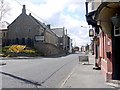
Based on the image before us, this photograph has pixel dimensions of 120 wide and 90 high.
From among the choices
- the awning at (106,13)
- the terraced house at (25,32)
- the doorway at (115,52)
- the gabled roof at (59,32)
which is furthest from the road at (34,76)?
the gabled roof at (59,32)

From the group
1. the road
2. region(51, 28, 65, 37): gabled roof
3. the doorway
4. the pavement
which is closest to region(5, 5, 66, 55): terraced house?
region(51, 28, 65, 37): gabled roof

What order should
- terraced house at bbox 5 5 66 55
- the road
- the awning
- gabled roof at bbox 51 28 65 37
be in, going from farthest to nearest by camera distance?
1. gabled roof at bbox 51 28 65 37
2. terraced house at bbox 5 5 66 55
3. the road
4. the awning

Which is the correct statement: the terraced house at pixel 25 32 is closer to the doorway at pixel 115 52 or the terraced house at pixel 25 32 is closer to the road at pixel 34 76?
the road at pixel 34 76

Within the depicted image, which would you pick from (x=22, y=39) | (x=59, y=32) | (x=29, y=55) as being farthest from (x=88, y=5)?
(x=59, y=32)

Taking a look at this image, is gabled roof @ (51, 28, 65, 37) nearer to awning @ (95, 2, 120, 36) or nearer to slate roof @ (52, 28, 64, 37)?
slate roof @ (52, 28, 64, 37)

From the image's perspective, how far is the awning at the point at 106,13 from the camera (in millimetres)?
13203

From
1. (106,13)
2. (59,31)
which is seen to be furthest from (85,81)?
(59,31)

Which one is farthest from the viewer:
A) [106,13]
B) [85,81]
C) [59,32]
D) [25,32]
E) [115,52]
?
[59,32]

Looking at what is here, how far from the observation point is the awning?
13203mm

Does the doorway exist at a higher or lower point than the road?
higher

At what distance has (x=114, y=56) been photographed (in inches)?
581

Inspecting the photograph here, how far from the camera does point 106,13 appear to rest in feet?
47.1

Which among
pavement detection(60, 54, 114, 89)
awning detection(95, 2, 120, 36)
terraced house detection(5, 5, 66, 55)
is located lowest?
pavement detection(60, 54, 114, 89)

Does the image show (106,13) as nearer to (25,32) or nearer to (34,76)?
(34,76)
